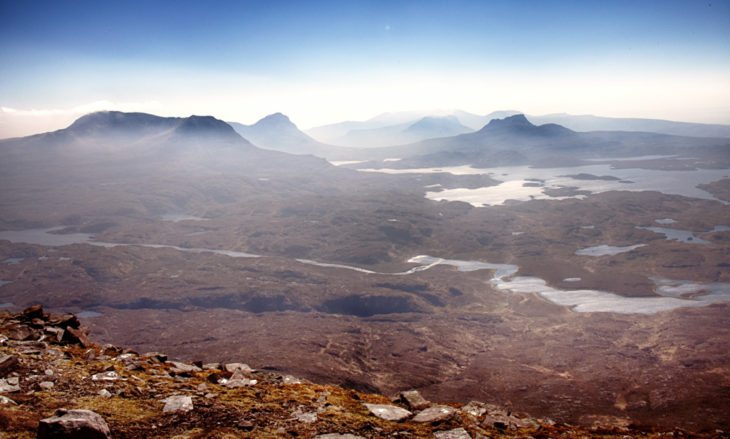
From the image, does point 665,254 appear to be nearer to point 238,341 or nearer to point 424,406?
point 238,341

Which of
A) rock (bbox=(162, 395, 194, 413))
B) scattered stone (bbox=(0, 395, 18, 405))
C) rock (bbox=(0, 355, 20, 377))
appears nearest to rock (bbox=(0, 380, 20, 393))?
rock (bbox=(0, 355, 20, 377))

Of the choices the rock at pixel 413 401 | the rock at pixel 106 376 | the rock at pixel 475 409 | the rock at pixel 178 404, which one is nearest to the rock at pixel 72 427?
the rock at pixel 178 404

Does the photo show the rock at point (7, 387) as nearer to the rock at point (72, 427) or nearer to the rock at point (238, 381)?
the rock at point (72, 427)

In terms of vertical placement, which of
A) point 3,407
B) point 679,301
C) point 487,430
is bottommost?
point 679,301

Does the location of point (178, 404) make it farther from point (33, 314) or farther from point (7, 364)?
point (33, 314)

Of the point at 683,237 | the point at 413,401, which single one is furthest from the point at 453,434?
the point at 683,237

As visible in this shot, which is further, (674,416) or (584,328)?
(584,328)

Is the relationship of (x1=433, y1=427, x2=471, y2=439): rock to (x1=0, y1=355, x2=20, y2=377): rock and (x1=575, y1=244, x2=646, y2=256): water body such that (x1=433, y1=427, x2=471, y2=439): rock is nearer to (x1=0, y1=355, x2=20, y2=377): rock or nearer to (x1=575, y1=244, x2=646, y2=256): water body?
(x1=0, y1=355, x2=20, y2=377): rock

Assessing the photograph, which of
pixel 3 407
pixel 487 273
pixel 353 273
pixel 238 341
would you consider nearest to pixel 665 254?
pixel 487 273

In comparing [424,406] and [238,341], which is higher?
[424,406]

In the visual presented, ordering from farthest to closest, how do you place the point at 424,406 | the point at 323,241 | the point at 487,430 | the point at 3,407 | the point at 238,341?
the point at 323,241 → the point at 238,341 → the point at 424,406 → the point at 487,430 → the point at 3,407
